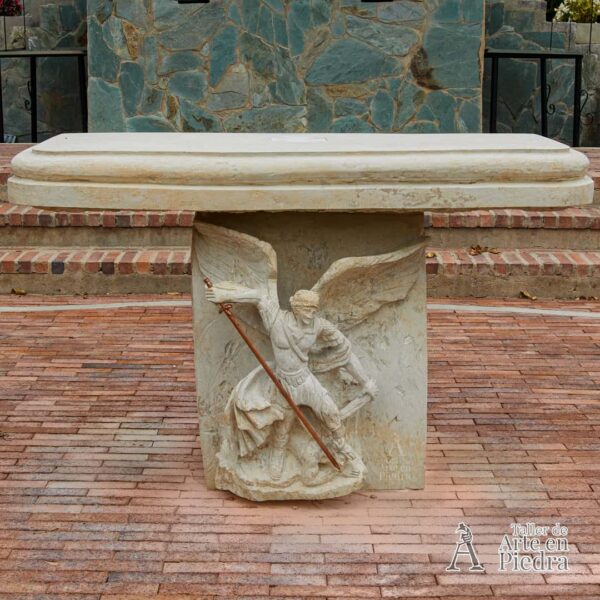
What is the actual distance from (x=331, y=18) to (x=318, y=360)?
509 cm

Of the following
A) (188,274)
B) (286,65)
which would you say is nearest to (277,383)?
(188,274)

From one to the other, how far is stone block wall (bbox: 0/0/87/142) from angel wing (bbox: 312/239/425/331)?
7.20m

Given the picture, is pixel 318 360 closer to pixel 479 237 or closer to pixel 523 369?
pixel 523 369

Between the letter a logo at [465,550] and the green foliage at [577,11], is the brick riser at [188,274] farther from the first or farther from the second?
the green foliage at [577,11]

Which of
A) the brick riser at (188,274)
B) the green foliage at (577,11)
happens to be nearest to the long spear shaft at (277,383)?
the brick riser at (188,274)

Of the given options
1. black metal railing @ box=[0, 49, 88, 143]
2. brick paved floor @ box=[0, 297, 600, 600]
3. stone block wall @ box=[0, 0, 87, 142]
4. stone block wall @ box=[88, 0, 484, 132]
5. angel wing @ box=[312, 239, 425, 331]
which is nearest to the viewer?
brick paved floor @ box=[0, 297, 600, 600]

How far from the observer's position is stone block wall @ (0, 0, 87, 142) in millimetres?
11477

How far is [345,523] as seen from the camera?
4852 mm

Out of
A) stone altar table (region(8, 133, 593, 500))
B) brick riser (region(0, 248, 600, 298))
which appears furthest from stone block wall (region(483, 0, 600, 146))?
stone altar table (region(8, 133, 593, 500))

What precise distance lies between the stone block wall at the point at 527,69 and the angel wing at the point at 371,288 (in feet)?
22.0

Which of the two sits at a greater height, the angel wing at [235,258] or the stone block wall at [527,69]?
the stone block wall at [527,69]

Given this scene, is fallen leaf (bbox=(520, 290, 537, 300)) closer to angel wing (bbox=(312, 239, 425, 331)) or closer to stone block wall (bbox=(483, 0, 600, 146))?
angel wing (bbox=(312, 239, 425, 331))

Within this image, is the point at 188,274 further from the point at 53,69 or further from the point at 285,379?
the point at 53,69

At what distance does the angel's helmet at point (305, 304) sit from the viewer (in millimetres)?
4680
